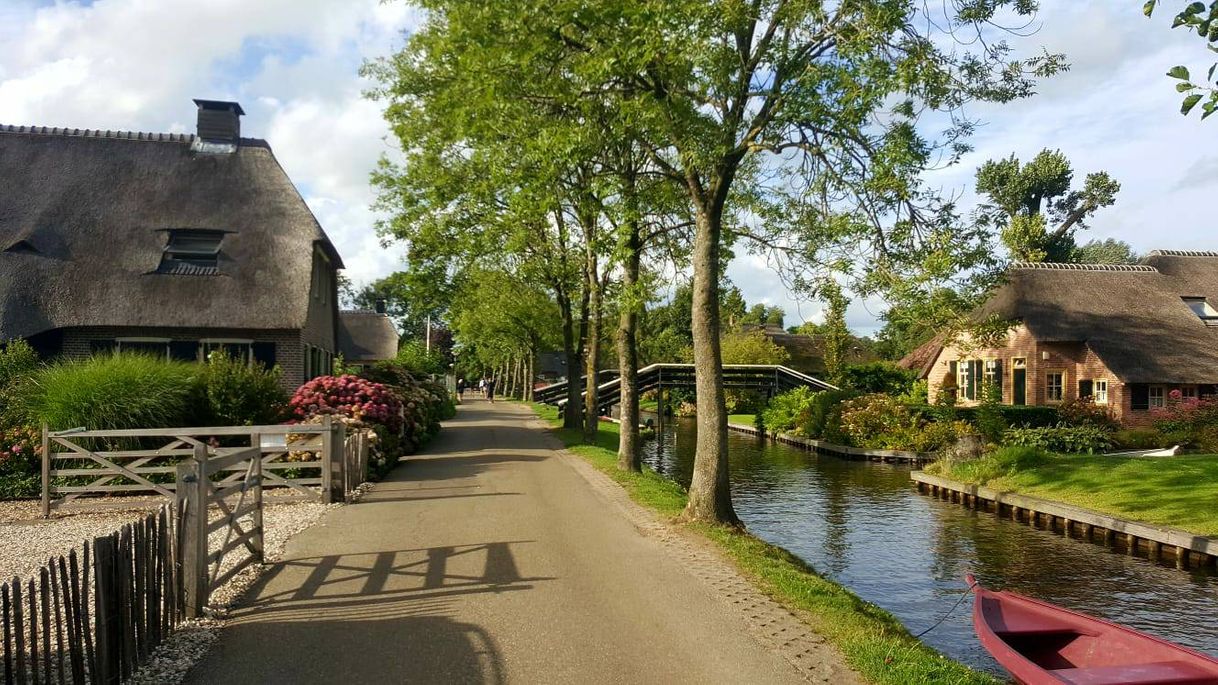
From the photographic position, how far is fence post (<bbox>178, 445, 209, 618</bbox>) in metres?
6.89

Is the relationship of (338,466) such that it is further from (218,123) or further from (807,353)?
(807,353)

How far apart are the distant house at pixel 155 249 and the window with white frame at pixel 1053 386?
28.3 metres

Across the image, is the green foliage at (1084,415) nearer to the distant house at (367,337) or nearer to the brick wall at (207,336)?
the brick wall at (207,336)

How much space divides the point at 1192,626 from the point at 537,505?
29.5ft

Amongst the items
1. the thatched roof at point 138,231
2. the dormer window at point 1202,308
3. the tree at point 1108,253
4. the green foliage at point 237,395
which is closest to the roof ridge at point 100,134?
the thatched roof at point 138,231

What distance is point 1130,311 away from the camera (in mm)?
34500

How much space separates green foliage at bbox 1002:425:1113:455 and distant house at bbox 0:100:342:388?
21.6 metres

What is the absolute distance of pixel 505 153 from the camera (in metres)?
14.7

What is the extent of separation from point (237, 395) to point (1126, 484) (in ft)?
61.1

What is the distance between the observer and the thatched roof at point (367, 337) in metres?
52.5

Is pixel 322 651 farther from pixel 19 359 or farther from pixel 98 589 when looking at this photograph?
pixel 19 359

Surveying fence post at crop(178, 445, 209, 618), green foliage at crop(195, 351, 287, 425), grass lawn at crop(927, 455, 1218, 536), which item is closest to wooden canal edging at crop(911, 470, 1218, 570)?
grass lawn at crop(927, 455, 1218, 536)

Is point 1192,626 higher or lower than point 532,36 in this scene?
lower

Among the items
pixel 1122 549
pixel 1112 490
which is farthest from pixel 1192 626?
pixel 1112 490
